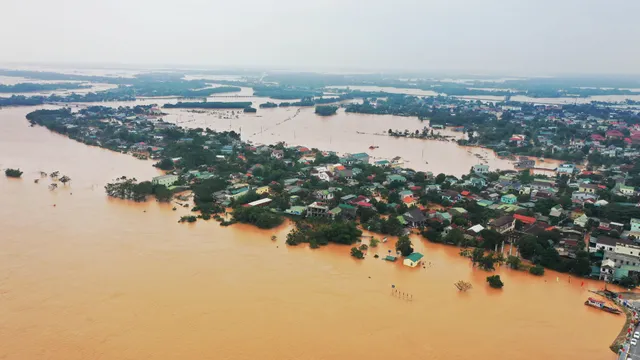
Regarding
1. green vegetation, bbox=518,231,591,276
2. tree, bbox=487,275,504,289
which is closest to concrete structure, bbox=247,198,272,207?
tree, bbox=487,275,504,289

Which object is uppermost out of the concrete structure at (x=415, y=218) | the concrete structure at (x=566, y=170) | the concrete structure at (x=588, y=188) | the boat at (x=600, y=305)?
the concrete structure at (x=566, y=170)

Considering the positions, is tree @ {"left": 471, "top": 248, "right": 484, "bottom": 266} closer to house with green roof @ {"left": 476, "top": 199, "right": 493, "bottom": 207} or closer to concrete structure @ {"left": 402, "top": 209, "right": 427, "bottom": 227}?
concrete structure @ {"left": 402, "top": 209, "right": 427, "bottom": 227}

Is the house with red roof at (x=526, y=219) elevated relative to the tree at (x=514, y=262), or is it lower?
elevated

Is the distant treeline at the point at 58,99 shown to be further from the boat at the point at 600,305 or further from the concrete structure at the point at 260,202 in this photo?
the boat at the point at 600,305

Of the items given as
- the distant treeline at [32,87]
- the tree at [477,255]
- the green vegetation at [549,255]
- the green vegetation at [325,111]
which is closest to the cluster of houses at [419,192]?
the green vegetation at [549,255]

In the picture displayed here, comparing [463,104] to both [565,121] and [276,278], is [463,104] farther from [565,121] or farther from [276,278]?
[276,278]
